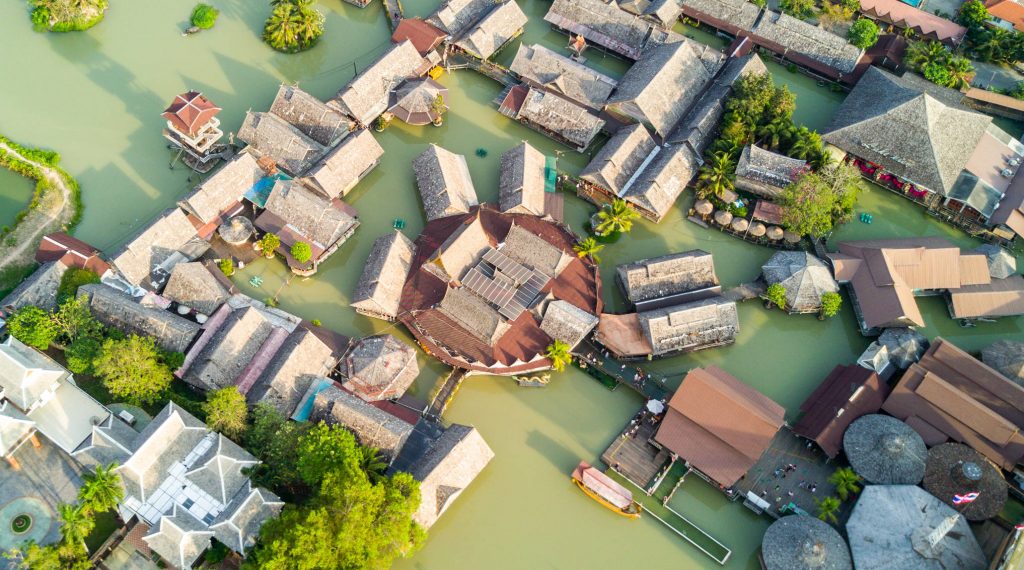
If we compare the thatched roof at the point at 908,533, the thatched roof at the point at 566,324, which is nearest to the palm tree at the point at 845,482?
the thatched roof at the point at 908,533

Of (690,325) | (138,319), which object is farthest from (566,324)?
(138,319)

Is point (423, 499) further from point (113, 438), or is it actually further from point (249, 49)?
point (249, 49)

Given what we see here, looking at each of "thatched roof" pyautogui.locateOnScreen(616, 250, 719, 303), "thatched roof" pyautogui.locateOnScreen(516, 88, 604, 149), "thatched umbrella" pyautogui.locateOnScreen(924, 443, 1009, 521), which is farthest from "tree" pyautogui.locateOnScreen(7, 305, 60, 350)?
"thatched umbrella" pyautogui.locateOnScreen(924, 443, 1009, 521)

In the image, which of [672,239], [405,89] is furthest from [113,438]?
[672,239]

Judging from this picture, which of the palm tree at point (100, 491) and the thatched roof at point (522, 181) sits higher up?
the thatched roof at point (522, 181)

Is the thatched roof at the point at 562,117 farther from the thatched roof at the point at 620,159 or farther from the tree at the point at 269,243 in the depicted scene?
the tree at the point at 269,243

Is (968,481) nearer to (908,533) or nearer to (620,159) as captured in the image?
(908,533)

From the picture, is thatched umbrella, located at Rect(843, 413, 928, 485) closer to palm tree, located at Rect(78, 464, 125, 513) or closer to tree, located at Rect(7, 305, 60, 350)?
palm tree, located at Rect(78, 464, 125, 513)
